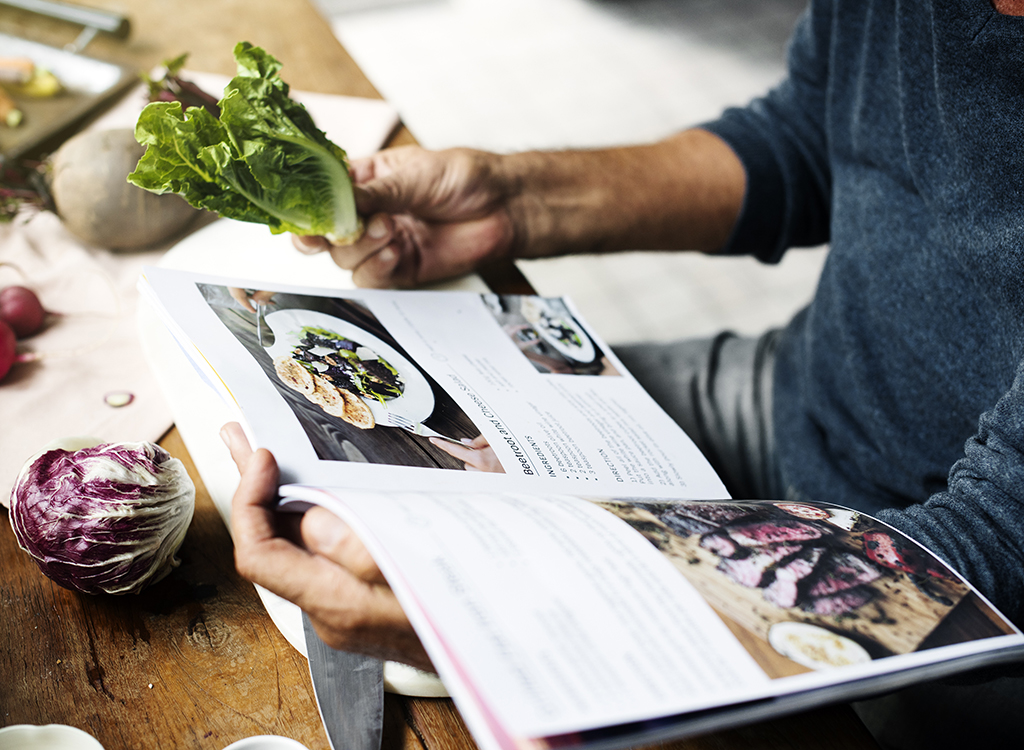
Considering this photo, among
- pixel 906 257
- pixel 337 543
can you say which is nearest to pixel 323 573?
pixel 337 543

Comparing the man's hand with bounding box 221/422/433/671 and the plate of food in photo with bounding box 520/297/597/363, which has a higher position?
the plate of food in photo with bounding box 520/297/597/363

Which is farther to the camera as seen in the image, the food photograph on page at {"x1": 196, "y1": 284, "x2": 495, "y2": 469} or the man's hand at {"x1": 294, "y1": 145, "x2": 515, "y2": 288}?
the man's hand at {"x1": 294, "y1": 145, "x2": 515, "y2": 288}

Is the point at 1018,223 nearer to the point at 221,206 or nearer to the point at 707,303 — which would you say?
the point at 221,206

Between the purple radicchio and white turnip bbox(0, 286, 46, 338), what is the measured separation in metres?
0.32

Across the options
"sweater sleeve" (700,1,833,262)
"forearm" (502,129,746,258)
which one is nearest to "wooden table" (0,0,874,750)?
"forearm" (502,129,746,258)

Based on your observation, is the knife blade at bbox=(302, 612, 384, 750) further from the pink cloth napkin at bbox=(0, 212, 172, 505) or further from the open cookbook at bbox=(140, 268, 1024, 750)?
the pink cloth napkin at bbox=(0, 212, 172, 505)

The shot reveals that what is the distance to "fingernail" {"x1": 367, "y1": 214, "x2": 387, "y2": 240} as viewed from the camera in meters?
0.85

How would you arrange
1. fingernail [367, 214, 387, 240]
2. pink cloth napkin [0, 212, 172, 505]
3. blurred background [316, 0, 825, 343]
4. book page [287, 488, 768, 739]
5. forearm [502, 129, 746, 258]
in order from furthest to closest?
blurred background [316, 0, 825, 343] → forearm [502, 129, 746, 258] → fingernail [367, 214, 387, 240] → pink cloth napkin [0, 212, 172, 505] → book page [287, 488, 768, 739]

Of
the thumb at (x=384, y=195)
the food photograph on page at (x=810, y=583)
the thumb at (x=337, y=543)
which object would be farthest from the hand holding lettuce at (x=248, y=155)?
the food photograph on page at (x=810, y=583)

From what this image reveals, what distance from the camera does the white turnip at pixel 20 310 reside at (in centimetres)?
82

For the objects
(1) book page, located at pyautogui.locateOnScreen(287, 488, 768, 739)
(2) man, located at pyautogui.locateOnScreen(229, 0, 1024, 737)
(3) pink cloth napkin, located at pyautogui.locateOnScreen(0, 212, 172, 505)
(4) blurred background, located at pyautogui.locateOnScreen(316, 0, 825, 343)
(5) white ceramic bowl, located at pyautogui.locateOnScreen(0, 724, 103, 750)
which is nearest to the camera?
(1) book page, located at pyautogui.locateOnScreen(287, 488, 768, 739)

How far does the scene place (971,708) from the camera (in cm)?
78

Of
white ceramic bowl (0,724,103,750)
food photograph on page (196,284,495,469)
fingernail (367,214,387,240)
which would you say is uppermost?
fingernail (367,214,387,240)

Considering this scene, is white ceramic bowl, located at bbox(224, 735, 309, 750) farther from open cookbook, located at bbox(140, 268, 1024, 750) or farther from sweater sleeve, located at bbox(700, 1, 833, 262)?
sweater sleeve, located at bbox(700, 1, 833, 262)
